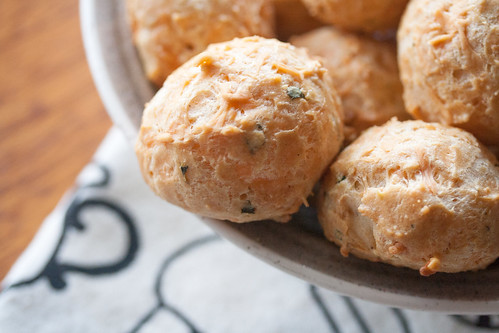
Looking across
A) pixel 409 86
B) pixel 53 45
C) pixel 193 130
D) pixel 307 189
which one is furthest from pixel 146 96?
pixel 53 45

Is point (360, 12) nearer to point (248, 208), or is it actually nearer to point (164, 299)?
point (248, 208)

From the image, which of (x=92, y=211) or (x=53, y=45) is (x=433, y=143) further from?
(x=53, y=45)

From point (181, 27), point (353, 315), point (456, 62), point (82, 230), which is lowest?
point (353, 315)

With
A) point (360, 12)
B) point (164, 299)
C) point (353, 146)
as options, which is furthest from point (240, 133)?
point (164, 299)

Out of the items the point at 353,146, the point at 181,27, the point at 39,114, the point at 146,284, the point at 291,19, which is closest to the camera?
the point at 353,146

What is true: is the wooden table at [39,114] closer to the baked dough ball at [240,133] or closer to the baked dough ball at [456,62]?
the baked dough ball at [240,133]

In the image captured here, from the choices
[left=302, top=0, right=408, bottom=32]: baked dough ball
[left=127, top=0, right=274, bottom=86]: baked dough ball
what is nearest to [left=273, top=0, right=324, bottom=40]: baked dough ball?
[left=302, top=0, right=408, bottom=32]: baked dough ball

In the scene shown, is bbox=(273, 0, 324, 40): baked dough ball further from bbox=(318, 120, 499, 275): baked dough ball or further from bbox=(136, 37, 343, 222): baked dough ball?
bbox=(318, 120, 499, 275): baked dough ball
